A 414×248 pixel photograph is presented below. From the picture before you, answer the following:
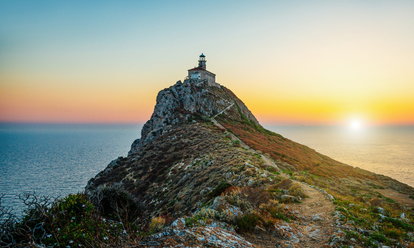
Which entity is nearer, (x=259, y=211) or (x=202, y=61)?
(x=259, y=211)

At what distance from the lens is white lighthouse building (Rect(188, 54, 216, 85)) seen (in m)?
79.8

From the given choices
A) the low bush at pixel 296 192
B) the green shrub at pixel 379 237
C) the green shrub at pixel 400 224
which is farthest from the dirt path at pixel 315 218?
the green shrub at pixel 400 224

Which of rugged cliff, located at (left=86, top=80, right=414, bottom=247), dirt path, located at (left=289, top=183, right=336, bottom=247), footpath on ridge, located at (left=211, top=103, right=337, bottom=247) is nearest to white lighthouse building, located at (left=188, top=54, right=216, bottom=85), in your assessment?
Answer: rugged cliff, located at (left=86, top=80, right=414, bottom=247)

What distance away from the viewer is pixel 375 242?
778cm

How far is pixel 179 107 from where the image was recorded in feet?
211

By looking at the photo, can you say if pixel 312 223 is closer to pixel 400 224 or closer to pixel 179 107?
pixel 400 224

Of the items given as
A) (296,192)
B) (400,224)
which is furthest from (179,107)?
(400,224)

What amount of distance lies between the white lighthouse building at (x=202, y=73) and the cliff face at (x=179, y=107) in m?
5.36

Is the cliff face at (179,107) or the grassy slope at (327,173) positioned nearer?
the grassy slope at (327,173)

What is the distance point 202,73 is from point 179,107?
23.1 meters

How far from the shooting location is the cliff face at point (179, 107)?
190 ft

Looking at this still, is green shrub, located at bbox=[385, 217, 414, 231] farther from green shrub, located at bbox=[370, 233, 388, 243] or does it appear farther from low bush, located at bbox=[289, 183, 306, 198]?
low bush, located at bbox=[289, 183, 306, 198]

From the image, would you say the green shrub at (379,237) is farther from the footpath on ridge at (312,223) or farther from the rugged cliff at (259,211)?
the footpath on ridge at (312,223)

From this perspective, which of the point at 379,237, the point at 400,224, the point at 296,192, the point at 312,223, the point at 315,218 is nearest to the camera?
the point at 379,237
